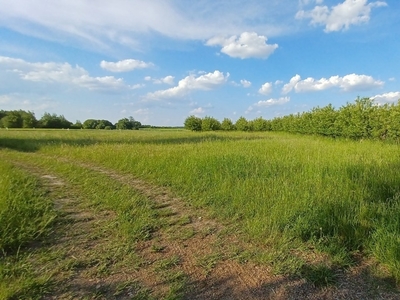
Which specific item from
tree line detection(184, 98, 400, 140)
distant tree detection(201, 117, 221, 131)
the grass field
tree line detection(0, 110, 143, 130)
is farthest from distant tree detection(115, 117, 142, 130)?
the grass field

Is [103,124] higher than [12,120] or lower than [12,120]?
lower

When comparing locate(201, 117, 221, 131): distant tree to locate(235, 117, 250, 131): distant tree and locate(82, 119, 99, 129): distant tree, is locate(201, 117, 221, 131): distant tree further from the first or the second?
locate(82, 119, 99, 129): distant tree

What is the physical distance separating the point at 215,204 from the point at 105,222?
1.98 m

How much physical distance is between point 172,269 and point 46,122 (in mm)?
87146

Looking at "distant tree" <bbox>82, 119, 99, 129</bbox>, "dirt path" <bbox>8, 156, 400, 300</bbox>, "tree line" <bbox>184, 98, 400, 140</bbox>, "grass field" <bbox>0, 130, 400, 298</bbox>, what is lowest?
"dirt path" <bbox>8, 156, 400, 300</bbox>

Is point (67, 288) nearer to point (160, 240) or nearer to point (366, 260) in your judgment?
point (160, 240)

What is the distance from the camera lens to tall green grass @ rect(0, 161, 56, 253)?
2994 mm

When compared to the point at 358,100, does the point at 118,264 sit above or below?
below

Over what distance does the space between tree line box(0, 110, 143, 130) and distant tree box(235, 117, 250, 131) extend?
4148 centimetres

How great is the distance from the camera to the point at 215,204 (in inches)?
180

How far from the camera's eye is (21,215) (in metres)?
3.59

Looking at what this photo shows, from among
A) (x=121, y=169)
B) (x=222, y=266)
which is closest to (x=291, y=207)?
(x=222, y=266)

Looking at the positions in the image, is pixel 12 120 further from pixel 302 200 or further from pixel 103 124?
pixel 302 200

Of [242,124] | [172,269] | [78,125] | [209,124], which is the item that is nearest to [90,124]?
[78,125]
